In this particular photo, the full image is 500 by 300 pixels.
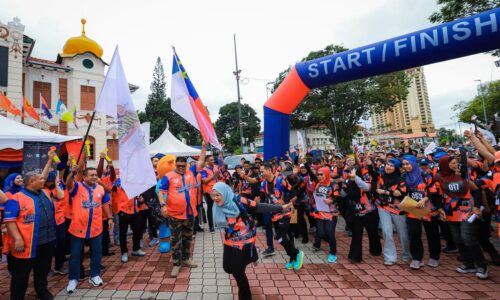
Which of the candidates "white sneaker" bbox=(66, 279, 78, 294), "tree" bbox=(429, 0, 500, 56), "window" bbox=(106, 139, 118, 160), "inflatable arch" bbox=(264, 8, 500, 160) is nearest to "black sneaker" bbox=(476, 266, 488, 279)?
"inflatable arch" bbox=(264, 8, 500, 160)

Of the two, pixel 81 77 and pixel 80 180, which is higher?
pixel 81 77

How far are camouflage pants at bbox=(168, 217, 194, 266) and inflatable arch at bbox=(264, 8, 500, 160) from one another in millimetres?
2875

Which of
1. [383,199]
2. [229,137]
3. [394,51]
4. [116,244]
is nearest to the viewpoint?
[383,199]

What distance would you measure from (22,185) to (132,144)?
1.51 m

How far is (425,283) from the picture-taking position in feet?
12.1

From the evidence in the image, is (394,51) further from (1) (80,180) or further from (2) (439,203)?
(1) (80,180)

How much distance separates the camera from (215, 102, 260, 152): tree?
4656cm

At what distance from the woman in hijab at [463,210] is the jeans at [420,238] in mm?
301

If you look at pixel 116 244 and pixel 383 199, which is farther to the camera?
pixel 116 244

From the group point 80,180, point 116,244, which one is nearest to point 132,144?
point 80,180

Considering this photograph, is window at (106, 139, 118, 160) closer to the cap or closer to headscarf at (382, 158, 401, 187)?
the cap

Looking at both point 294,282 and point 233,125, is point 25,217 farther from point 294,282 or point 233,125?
point 233,125

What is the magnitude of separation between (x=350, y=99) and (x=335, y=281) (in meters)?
23.5

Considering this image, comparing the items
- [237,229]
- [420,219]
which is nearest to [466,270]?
[420,219]
